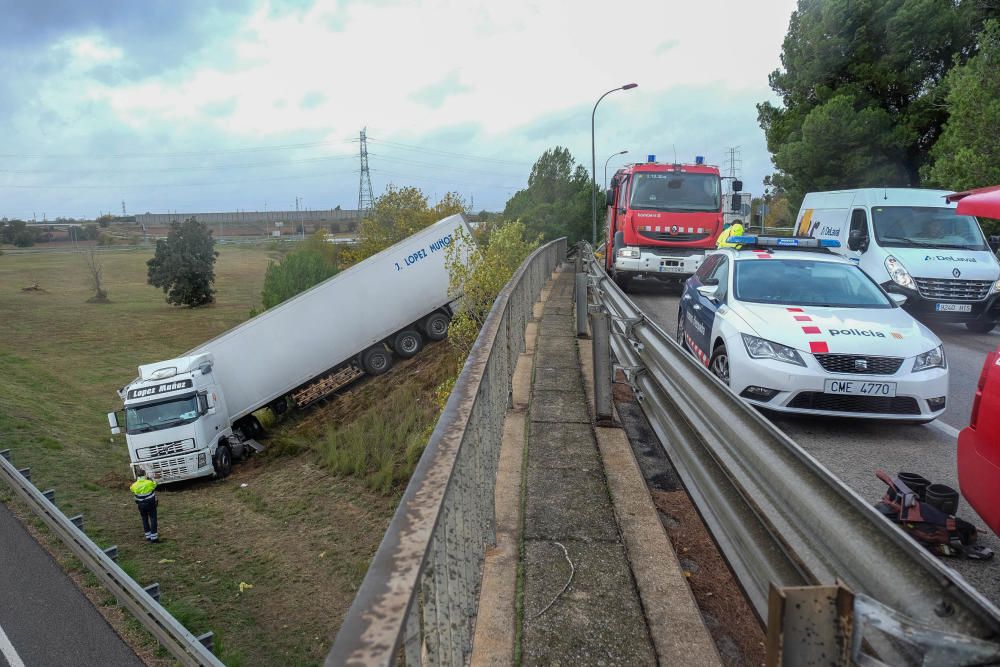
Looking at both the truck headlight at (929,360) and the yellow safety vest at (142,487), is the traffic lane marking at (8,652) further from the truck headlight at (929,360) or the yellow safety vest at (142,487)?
the truck headlight at (929,360)

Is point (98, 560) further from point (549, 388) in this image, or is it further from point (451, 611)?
point (451, 611)

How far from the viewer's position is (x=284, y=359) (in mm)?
20500

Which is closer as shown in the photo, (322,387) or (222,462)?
(222,462)

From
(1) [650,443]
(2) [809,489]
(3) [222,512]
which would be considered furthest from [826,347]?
(3) [222,512]

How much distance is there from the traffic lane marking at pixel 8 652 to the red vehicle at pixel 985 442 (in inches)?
439

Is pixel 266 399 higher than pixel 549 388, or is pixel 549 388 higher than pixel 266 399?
pixel 549 388

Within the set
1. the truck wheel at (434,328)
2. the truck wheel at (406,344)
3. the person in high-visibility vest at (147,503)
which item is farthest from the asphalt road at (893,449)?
the truck wheel at (406,344)

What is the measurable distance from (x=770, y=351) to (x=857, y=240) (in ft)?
27.7

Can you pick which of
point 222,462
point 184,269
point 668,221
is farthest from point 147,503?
point 184,269

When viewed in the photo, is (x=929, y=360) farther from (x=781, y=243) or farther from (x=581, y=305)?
(x=581, y=305)

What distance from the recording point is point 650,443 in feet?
18.8

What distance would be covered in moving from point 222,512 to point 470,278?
7525mm

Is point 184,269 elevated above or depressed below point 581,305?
below

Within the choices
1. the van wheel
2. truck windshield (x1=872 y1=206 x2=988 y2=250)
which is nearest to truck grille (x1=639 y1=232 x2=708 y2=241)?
truck windshield (x1=872 y1=206 x2=988 y2=250)
